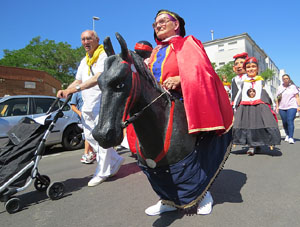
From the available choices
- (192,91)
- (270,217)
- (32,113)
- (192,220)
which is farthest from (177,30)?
(32,113)

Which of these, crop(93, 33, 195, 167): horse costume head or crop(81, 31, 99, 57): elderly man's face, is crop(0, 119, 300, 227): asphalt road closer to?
crop(93, 33, 195, 167): horse costume head

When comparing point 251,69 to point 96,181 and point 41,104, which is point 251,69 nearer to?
point 96,181

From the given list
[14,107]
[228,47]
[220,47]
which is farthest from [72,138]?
[220,47]

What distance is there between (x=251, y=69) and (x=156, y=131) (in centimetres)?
391

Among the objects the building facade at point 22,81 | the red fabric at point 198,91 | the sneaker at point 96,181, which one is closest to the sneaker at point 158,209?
the red fabric at point 198,91

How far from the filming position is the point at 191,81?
1856 mm

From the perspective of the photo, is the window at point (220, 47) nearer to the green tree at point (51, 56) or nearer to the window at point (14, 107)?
the green tree at point (51, 56)

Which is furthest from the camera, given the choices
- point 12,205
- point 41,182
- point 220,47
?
point 220,47

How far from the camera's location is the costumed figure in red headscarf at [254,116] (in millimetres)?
4852

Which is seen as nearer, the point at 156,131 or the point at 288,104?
the point at 156,131

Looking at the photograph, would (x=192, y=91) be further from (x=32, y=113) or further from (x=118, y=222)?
(x=32, y=113)

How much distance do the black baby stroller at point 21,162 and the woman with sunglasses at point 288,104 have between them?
252 inches

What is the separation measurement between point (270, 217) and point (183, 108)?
143 cm

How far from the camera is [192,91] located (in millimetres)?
1854
